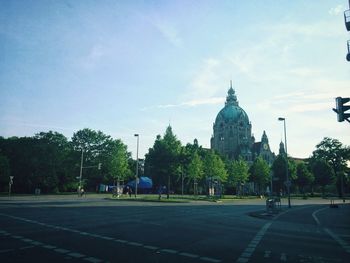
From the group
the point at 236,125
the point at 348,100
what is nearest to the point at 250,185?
the point at 236,125

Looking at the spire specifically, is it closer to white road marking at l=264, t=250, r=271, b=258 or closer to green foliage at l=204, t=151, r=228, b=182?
green foliage at l=204, t=151, r=228, b=182

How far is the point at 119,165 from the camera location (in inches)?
3088

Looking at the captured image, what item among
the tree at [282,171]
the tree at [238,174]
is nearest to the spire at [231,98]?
the tree at [282,171]

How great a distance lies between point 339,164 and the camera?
92.9 meters

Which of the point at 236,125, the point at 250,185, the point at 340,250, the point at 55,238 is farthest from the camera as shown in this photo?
the point at 236,125

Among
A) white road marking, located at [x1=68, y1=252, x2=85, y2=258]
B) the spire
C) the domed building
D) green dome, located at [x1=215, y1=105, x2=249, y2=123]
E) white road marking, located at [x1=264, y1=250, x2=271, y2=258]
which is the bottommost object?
white road marking, located at [x1=264, y1=250, x2=271, y2=258]

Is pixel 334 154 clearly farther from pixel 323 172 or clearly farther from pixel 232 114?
pixel 232 114

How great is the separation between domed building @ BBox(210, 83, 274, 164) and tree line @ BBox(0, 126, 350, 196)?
46874 mm

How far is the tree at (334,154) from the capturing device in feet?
302

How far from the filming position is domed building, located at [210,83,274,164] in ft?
494

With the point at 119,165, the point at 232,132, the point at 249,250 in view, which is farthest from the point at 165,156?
the point at 232,132

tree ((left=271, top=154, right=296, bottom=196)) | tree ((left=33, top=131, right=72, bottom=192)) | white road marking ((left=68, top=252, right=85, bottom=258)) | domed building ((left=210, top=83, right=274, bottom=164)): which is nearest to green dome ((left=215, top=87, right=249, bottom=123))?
domed building ((left=210, top=83, right=274, bottom=164))

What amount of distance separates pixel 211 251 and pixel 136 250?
7.75 feet

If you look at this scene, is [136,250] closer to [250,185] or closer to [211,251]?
[211,251]
